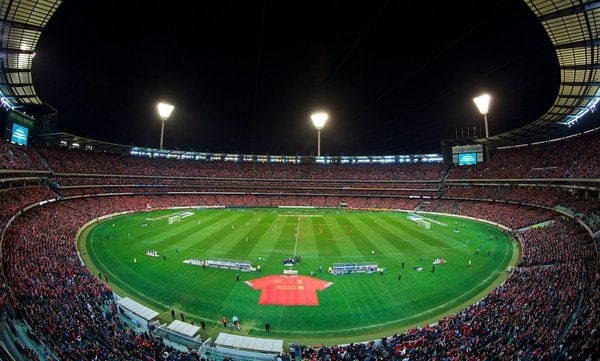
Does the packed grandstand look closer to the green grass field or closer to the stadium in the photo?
the stadium

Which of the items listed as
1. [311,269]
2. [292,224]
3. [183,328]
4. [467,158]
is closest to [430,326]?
[311,269]

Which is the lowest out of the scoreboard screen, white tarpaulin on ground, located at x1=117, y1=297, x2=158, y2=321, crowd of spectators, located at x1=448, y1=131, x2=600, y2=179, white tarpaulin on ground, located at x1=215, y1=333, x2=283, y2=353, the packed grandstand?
white tarpaulin on ground, located at x1=215, y1=333, x2=283, y2=353

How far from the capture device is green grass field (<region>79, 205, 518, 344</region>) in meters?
22.9

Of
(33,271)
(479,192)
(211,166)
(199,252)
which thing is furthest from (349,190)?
(33,271)

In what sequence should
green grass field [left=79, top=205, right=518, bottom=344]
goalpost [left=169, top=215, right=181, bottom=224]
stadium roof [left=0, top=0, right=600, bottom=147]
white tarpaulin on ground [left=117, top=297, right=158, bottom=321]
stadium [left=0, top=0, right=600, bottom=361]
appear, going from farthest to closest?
goalpost [left=169, top=215, right=181, bottom=224] → green grass field [left=79, top=205, right=518, bottom=344] → stadium roof [left=0, top=0, right=600, bottom=147] → white tarpaulin on ground [left=117, top=297, right=158, bottom=321] → stadium [left=0, top=0, right=600, bottom=361]

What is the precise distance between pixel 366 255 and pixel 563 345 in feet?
79.5

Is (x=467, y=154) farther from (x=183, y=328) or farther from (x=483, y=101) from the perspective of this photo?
(x=183, y=328)

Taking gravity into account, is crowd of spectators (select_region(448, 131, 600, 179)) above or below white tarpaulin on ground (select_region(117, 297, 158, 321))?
above

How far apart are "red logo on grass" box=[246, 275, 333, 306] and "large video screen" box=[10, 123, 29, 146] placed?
4725 cm

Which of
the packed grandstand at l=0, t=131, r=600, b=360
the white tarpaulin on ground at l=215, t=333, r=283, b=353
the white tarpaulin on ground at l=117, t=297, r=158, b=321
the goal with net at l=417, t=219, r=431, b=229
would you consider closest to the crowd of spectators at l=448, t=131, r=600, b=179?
the packed grandstand at l=0, t=131, r=600, b=360

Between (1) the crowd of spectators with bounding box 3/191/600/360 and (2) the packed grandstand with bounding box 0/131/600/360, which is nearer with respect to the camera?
(1) the crowd of spectators with bounding box 3/191/600/360

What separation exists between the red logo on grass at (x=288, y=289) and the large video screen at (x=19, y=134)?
47246 millimetres

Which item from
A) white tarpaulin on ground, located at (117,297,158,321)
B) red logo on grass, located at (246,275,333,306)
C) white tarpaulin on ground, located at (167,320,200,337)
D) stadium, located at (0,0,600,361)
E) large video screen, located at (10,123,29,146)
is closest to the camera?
stadium, located at (0,0,600,361)

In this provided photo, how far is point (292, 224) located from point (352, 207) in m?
33.1
